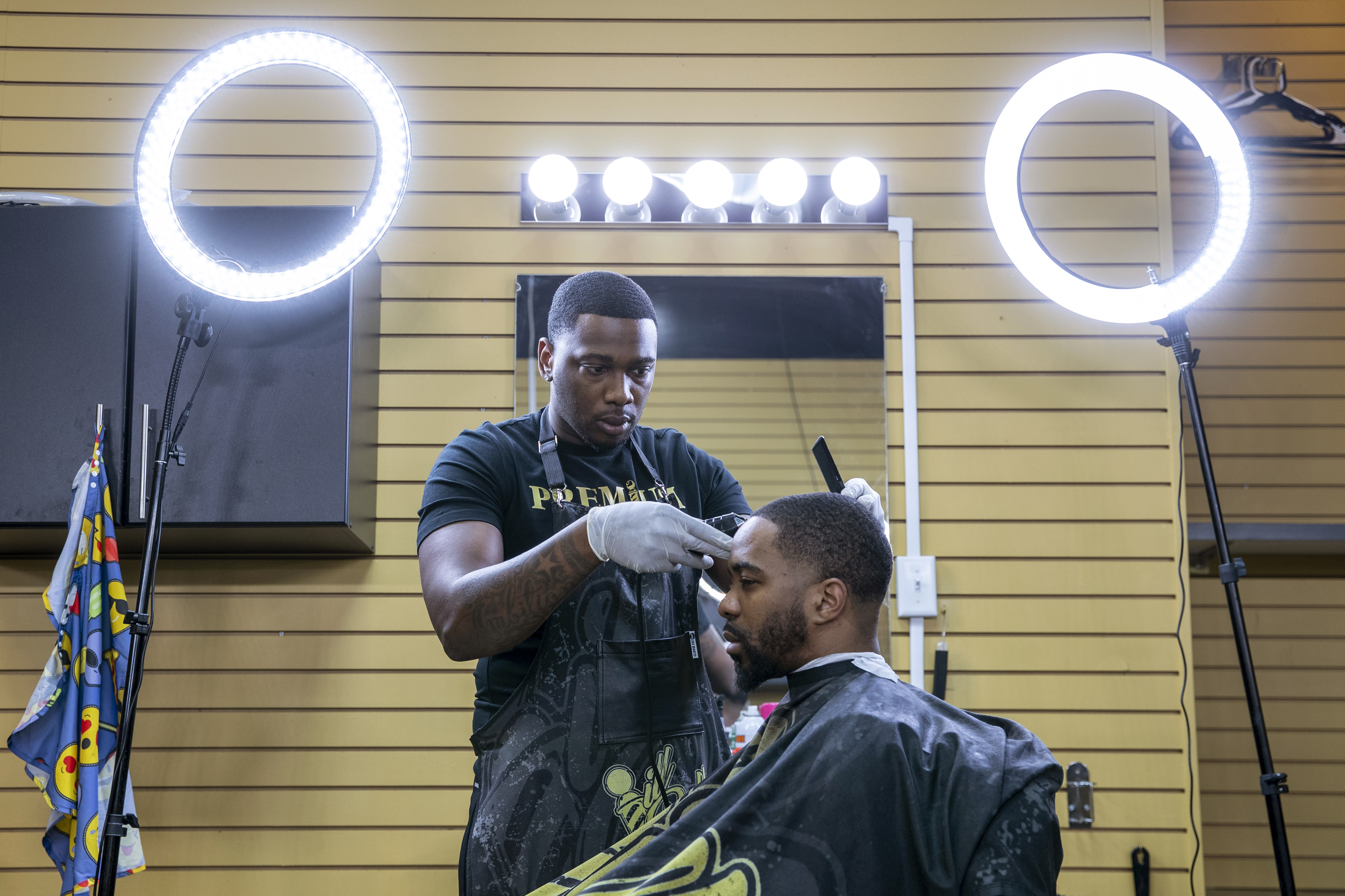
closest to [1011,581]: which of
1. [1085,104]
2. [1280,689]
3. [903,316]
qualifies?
[903,316]

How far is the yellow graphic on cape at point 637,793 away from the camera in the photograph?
1689mm

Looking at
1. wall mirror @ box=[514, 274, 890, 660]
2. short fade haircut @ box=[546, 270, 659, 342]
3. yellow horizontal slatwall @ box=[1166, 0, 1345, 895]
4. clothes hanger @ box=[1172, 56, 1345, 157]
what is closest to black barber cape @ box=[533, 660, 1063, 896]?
short fade haircut @ box=[546, 270, 659, 342]

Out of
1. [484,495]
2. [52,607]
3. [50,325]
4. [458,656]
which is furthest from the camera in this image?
[50,325]

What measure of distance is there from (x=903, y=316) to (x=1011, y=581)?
0.76 m

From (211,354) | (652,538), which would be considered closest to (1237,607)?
(652,538)

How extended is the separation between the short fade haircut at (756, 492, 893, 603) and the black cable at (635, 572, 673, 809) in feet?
0.82

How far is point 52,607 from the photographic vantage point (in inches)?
92.1

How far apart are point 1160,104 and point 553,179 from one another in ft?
4.99

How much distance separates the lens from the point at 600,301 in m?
1.91

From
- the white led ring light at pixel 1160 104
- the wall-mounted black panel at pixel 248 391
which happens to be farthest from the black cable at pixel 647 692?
the white led ring light at pixel 1160 104

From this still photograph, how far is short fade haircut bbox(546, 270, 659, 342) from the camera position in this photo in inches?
75.2

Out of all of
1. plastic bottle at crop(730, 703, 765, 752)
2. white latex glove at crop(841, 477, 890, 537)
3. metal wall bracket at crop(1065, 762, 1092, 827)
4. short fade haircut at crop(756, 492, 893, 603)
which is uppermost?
white latex glove at crop(841, 477, 890, 537)

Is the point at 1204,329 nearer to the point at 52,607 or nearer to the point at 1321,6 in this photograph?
the point at 1321,6

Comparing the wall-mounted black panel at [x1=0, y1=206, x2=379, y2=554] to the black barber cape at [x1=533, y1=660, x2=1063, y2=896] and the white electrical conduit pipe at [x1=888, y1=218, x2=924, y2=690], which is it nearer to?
the black barber cape at [x1=533, y1=660, x2=1063, y2=896]
